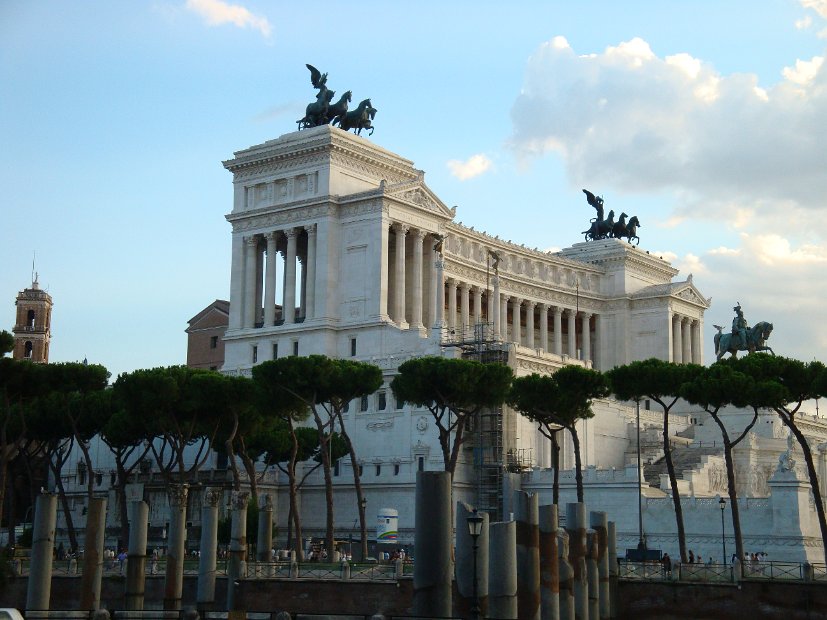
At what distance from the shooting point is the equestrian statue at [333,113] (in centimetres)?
11112

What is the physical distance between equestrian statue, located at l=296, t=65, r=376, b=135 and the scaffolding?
2672 cm

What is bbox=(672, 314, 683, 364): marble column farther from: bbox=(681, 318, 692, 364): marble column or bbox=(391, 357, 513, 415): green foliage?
bbox=(391, 357, 513, 415): green foliage

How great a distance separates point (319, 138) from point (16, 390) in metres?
35.8

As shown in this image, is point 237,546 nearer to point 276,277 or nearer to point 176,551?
point 176,551

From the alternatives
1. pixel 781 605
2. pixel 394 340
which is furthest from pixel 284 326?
pixel 781 605

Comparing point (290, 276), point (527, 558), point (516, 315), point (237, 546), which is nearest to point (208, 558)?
point (237, 546)

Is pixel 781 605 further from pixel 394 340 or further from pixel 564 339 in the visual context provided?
pixel 564 339

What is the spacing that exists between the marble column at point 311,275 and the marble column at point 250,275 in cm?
543

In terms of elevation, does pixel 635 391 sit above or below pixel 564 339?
below

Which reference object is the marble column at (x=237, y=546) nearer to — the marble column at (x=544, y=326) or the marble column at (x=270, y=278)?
the marble column at (x=270, y=278)

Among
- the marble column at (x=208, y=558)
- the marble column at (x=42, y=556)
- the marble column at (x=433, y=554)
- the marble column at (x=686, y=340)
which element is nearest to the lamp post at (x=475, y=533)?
the marble column at (x=433, y=554)

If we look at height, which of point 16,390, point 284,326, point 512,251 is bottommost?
point 16,390

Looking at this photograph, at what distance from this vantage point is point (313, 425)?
96.1m

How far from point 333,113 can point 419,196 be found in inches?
394
